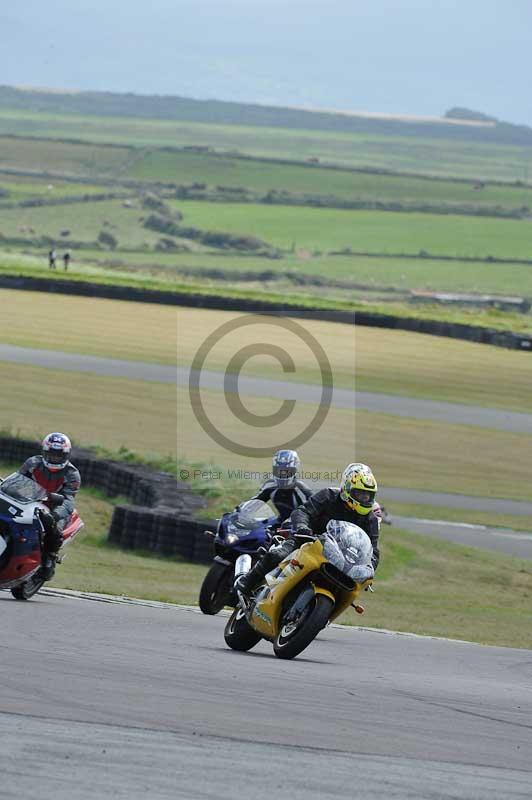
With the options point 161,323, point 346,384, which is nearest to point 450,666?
point 346,384

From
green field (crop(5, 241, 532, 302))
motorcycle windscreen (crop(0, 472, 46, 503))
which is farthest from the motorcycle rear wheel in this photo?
green field (crop(5, 241, 532, 302))

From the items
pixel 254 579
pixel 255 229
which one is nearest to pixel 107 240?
pixel 255 229

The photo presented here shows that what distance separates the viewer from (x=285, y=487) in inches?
530

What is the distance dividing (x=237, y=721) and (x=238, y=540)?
596cm

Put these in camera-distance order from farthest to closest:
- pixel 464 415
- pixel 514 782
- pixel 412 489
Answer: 1. pixel 464 415
2. pixel 412 489
3. pixel 514 782

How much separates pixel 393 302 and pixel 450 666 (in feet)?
245

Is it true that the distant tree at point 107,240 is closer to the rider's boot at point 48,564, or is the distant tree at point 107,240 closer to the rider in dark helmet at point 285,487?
the rider in dark helmet at point 285,487

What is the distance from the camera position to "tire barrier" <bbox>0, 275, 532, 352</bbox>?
5112 cm

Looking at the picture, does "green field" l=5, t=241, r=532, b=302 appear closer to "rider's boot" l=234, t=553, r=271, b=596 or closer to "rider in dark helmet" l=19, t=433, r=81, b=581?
"rider in dark helmet" l=19, t=433, r=81, b=581

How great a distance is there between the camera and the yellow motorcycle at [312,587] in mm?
10055

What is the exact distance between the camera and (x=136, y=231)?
121 metres

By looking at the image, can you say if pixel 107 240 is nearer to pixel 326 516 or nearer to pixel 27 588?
pixel 27 588

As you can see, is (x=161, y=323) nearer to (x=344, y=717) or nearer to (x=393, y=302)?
(x=393, y=302)

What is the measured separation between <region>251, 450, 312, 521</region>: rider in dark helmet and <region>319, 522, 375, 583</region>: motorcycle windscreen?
123 inches
